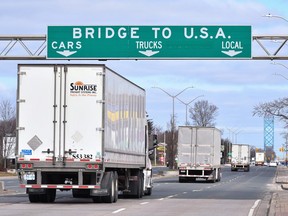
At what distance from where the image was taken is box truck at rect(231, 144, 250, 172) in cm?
9656

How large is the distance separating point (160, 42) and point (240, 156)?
235 ft

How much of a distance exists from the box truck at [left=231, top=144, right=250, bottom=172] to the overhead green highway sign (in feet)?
223

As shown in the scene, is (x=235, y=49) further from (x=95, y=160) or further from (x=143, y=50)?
(x=95, y=160)

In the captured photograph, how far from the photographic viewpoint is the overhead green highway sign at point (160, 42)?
2931 cm

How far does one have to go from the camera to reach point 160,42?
1158 inches

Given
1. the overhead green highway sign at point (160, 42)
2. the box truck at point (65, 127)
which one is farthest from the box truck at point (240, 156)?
the box truck at point (65, 127)

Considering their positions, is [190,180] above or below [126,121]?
below

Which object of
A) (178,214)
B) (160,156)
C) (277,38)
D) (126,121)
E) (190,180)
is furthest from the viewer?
(160,156)

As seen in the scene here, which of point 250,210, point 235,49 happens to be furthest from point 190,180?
point 250,210

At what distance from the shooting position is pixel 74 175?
23.2m

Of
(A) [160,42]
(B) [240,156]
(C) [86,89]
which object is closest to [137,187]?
(A) [160,42]

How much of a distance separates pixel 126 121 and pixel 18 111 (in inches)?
187

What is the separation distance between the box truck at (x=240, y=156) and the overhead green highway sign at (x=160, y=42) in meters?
67.8

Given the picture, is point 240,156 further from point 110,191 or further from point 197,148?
point 110,191
